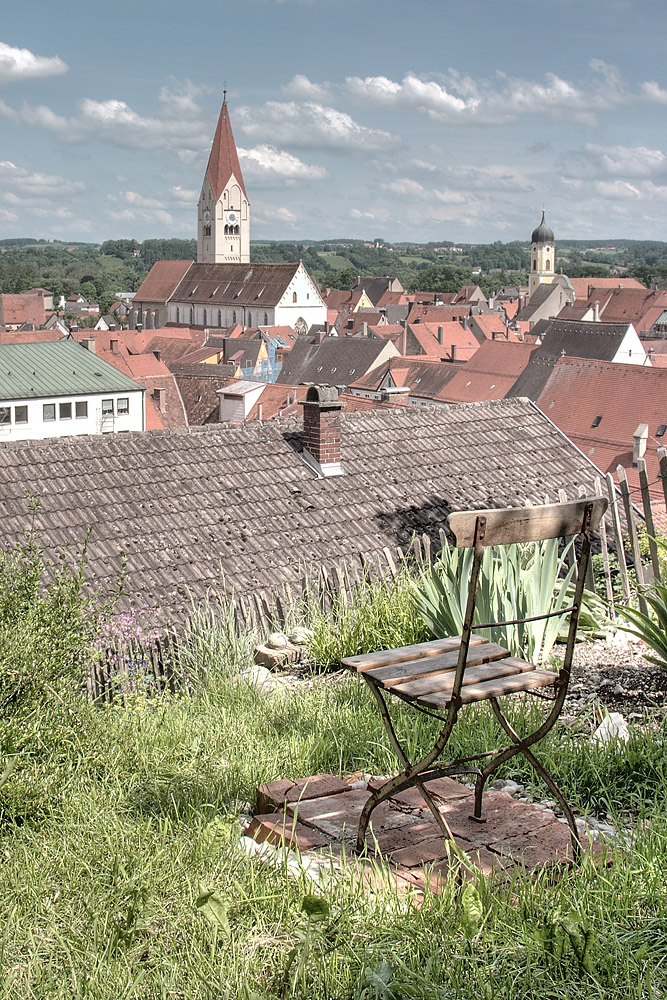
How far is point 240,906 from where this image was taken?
3041 mm

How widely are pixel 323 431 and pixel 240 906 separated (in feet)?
26.9

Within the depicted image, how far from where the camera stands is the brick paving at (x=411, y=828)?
134 inches

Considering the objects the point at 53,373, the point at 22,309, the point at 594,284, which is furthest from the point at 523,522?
the point at 594,284

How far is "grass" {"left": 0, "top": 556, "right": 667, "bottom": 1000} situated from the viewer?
270cm

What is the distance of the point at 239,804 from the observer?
4.04 meters

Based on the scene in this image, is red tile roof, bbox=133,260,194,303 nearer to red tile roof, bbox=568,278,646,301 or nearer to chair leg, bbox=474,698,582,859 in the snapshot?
red tile roof, bbox=568,278,646,301

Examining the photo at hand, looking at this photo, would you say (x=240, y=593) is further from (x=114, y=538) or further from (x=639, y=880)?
(x=639, y=880)

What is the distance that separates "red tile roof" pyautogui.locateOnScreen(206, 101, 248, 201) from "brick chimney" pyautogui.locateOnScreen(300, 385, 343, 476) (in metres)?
118

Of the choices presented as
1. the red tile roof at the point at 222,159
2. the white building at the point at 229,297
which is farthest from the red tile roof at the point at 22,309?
the red tile roof at the point at 222,159

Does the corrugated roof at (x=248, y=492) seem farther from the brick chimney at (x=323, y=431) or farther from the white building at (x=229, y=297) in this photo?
the white building at (x=229, y=297)

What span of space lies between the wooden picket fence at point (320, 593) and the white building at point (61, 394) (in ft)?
109

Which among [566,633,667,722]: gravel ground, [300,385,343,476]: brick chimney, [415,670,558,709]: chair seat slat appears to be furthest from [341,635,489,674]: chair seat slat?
[300,385,343,476]: brick chimney

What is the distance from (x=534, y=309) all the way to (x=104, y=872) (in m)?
120

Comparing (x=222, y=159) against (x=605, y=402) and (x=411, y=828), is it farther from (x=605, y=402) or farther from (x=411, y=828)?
(x=411, y=828)
